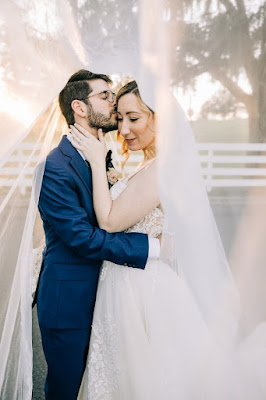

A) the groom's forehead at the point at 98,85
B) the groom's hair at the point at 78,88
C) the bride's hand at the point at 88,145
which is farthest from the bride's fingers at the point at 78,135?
the groom's forehead at the point at 98,85

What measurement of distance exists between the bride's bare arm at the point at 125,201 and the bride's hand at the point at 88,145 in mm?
58

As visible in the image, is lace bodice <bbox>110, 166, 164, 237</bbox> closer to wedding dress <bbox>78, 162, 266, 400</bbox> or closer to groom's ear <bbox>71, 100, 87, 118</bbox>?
wedding dress <bbox>78, 162, 266, 400</bbox>

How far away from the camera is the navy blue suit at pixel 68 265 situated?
1.85 meters

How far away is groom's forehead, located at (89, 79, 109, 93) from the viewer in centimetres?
206

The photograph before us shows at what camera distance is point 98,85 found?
208cm

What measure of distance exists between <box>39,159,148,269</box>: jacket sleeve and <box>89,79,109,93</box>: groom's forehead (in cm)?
49

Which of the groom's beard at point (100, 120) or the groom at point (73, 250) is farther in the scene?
the groom's beard at point (100, 120)

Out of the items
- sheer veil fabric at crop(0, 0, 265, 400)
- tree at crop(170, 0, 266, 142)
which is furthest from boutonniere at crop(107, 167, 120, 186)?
tree at crop(170, 0, 266, 142)

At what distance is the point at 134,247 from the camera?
1872 millimetres

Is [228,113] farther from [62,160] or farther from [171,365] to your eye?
[171,365]

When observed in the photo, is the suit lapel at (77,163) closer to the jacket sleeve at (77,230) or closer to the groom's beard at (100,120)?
the jacket sleeve at (77,230)

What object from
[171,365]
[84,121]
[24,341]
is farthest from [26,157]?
[171,365]

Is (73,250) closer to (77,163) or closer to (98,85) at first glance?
(77,163)

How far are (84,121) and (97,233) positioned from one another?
674 mm
